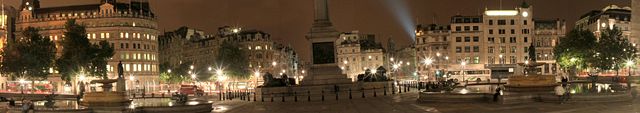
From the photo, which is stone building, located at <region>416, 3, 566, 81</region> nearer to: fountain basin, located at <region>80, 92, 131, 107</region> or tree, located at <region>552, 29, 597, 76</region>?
tree, located at <region>552, 29, 597, 76</region>

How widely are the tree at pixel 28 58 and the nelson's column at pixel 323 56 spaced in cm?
6748

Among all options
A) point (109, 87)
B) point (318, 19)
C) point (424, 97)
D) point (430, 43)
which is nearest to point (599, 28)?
point (430, 43)

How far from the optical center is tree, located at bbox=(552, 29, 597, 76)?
11462cm

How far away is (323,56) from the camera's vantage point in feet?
199

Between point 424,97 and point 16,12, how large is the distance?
150888 millimetres

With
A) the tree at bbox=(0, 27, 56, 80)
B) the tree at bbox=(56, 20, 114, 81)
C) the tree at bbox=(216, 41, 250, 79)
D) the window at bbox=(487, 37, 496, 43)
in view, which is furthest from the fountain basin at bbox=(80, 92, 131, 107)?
the window at bbox=(487, 37, 496, 43)

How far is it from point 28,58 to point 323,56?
2706 inches

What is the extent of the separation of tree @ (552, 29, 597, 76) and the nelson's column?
67301mm

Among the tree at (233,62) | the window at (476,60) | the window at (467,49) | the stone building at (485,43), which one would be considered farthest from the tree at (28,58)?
the window at (476,60)

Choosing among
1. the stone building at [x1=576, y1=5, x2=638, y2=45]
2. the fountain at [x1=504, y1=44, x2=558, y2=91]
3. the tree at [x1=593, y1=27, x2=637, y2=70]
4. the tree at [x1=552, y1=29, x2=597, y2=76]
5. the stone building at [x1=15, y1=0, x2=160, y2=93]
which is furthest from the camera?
the stone building at [x1=576, y1=5, x2=638, y2=45]

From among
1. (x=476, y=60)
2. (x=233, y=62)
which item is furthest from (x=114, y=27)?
(x=476, y=60)

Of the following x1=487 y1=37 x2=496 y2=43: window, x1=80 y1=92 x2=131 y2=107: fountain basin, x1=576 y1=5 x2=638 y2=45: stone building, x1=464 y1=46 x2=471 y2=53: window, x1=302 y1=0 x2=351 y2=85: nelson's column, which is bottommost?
x1=80 y1=92 x2=131 y2=107: fountain basin

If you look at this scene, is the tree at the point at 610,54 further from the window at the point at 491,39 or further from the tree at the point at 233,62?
the tree at the point at 233,62

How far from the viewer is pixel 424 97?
1665 inches
